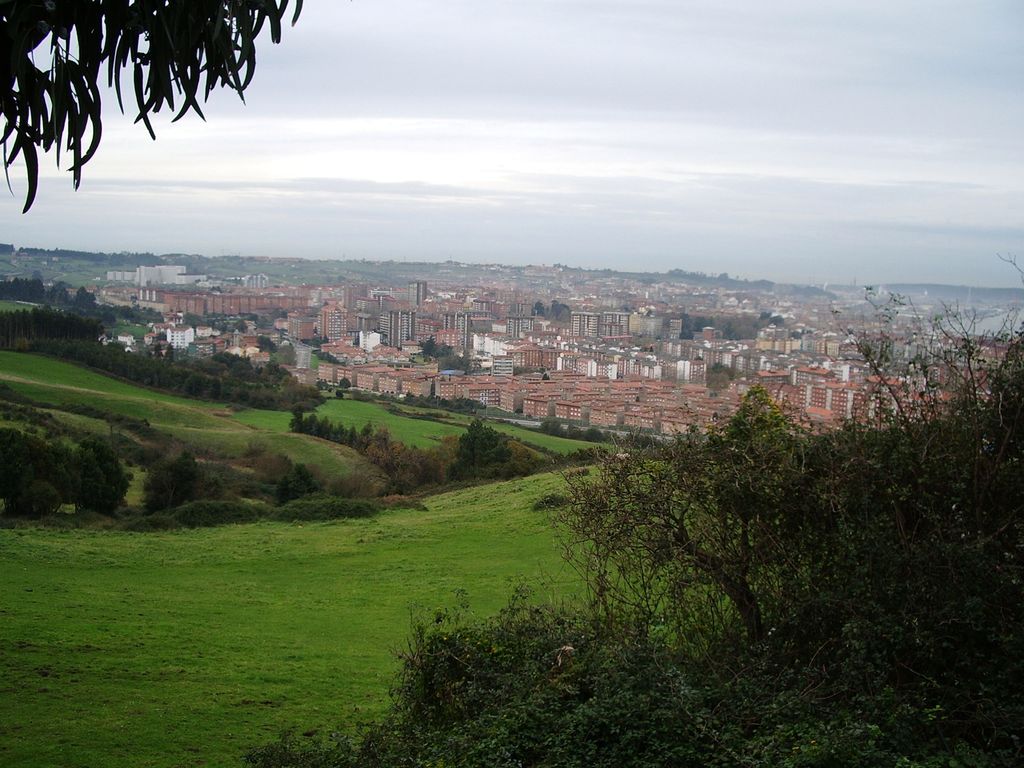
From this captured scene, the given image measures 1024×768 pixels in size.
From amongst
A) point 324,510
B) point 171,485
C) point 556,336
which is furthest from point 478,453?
point 556,336

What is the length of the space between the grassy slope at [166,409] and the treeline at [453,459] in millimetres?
1350

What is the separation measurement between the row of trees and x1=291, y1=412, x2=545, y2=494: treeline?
10.9 meters

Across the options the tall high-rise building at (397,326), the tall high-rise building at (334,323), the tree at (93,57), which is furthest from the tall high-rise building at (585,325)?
the tree at (93,57)

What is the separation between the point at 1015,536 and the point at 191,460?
84.0 feet

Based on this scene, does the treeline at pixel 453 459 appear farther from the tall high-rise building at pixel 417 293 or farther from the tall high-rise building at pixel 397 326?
the tall high-rise building at pixel 417 293

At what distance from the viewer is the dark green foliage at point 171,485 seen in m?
26.8

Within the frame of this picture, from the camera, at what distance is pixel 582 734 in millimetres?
5707

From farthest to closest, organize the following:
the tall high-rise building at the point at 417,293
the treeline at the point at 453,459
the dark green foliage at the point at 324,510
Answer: the tall high-rise building at the point at 417,293, the treeline at the point at 453,459, the dark green foliage at the point at 324,510

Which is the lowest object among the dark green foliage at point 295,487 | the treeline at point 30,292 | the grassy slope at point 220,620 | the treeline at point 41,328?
the dark green foliage at point 295,487

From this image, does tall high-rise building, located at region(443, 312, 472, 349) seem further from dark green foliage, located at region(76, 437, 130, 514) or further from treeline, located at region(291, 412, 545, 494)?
dark green foliage, located at region(76, 437, 130, 514)

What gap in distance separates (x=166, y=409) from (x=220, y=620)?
33.2m

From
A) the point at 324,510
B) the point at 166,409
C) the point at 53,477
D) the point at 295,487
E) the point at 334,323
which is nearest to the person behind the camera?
the point at 53,477

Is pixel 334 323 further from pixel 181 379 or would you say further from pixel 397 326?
pixel 181 379

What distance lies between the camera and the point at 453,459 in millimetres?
37000
